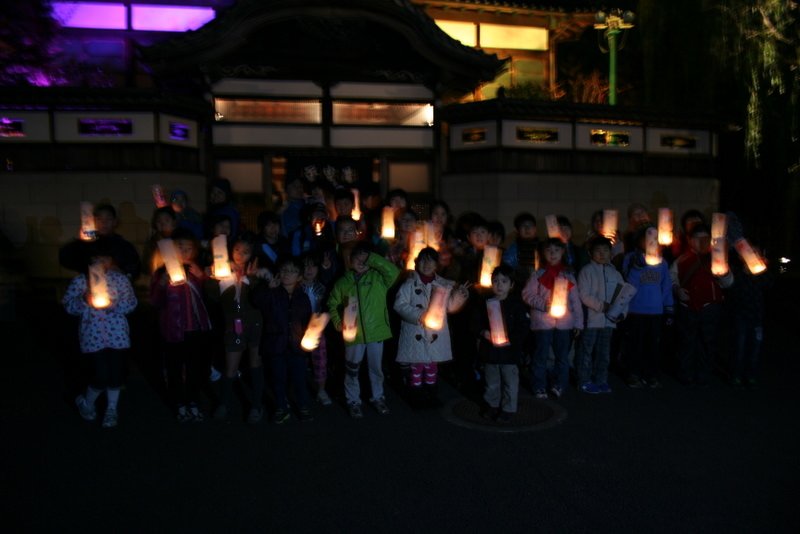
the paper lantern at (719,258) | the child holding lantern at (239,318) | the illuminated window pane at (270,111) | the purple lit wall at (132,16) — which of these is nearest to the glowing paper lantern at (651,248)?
the paper lantern at (719,258)

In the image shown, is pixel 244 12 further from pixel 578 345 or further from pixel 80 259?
pixel 578 345

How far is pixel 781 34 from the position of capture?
1163 cm

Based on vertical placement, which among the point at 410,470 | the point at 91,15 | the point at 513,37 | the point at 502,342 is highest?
the point at 513,37

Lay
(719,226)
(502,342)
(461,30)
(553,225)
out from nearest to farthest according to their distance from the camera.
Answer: (502,342), (719,226), (553,225), (461,30)

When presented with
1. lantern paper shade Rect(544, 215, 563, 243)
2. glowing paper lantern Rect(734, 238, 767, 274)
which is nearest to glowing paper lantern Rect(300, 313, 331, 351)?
lantern paper shade Rect(544, 215, 563, 243)

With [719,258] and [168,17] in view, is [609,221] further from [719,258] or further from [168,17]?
[168,17]

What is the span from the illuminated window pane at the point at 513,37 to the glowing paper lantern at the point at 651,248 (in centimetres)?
1028

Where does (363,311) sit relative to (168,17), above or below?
below

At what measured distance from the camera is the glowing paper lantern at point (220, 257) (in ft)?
17.3

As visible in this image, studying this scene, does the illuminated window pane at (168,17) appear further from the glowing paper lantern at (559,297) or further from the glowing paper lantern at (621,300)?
the glowing paper lantern at (621,300)

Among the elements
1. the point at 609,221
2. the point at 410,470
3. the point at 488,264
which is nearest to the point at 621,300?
the point at 609,221

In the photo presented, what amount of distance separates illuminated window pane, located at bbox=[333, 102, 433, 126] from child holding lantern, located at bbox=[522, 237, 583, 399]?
669 cm

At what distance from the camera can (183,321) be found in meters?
5.45

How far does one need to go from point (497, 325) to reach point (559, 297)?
0.85 meters
